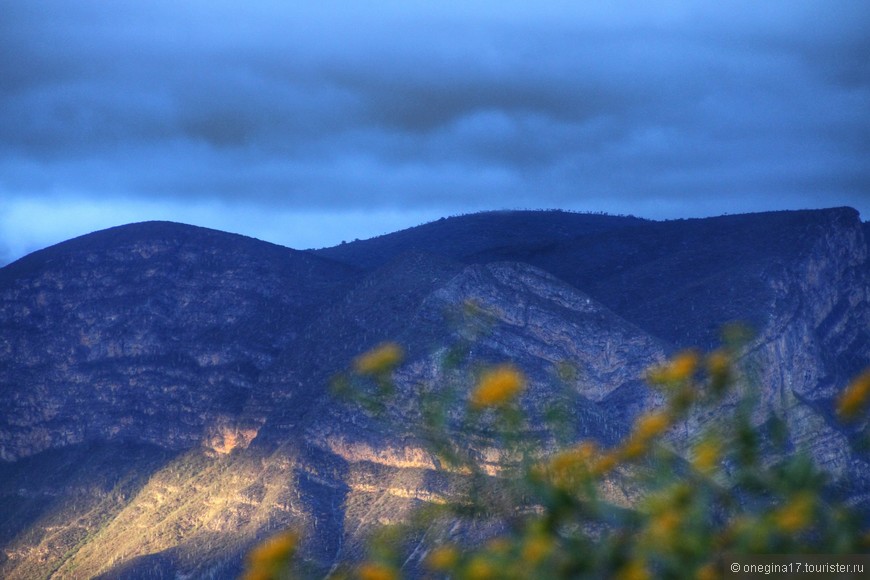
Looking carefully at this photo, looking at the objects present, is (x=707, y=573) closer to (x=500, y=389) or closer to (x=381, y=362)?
(x=500, y=389)

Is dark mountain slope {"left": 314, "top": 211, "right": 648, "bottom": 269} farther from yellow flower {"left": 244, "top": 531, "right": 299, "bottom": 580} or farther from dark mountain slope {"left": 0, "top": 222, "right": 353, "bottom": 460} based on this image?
yellow flower {"left": 244, "top": 531, "right": 299, "bottom": 580}

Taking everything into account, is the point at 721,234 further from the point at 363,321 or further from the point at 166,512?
the point at 166,512

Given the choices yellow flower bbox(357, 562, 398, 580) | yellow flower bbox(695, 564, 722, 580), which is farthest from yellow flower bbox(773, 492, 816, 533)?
yellow flower bbox(357, 562, 398, 580)

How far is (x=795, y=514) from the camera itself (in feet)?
18.5

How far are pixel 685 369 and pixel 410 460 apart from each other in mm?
49830

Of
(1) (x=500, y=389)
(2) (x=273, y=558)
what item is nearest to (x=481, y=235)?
(1) (x=500, y=389)

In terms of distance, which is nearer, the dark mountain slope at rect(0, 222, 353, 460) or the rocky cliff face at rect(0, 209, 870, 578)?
the rocky cliff face at rect(0, 209, 870, 578)

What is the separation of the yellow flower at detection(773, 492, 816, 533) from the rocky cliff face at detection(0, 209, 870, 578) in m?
41.5

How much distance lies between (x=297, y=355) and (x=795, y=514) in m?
66.9

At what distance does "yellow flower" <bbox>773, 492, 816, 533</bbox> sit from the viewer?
5.64 metres

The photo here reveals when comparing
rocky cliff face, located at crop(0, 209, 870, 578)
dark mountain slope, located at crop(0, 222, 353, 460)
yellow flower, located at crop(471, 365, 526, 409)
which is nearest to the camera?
yellow flower, located at crop(471, 365, 526, 409)

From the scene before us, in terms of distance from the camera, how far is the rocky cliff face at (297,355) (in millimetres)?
57031

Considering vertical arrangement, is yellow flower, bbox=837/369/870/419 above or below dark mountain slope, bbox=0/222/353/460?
below

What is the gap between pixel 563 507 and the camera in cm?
623
